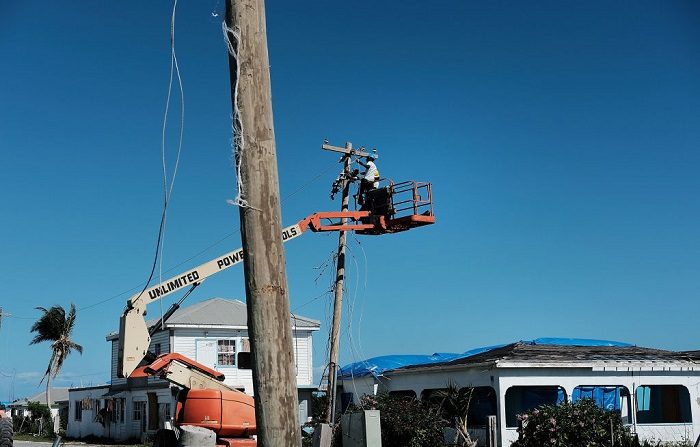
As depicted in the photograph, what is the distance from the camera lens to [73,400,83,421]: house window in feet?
165

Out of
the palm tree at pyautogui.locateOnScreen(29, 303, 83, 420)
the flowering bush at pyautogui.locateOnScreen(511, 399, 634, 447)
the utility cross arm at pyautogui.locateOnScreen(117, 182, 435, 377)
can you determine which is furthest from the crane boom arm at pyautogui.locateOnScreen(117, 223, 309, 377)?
the palm tree at pyautogui.locateOnScreen(29, 303, 83, 420)

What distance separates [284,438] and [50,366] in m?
65.5

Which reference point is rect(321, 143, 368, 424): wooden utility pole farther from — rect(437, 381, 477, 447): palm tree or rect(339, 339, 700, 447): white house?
rect(437, 381, 477, 447): palm tree

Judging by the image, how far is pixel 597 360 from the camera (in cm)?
2497

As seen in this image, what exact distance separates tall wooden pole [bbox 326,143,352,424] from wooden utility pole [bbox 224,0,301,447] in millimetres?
17708

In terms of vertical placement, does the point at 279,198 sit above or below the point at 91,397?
above

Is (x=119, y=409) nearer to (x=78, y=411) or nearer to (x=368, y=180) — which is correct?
(x=78, y=411)

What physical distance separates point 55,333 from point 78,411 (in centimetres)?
1535

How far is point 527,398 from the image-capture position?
88.6 ft

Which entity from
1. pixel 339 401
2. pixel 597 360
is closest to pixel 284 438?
pixel 597 360

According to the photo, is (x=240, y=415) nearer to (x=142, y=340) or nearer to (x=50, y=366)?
(x=142, y=340)

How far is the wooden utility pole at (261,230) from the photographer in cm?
405

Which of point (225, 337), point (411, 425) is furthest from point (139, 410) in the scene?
point (411, 425)

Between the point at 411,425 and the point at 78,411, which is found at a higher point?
the point at 411,425
